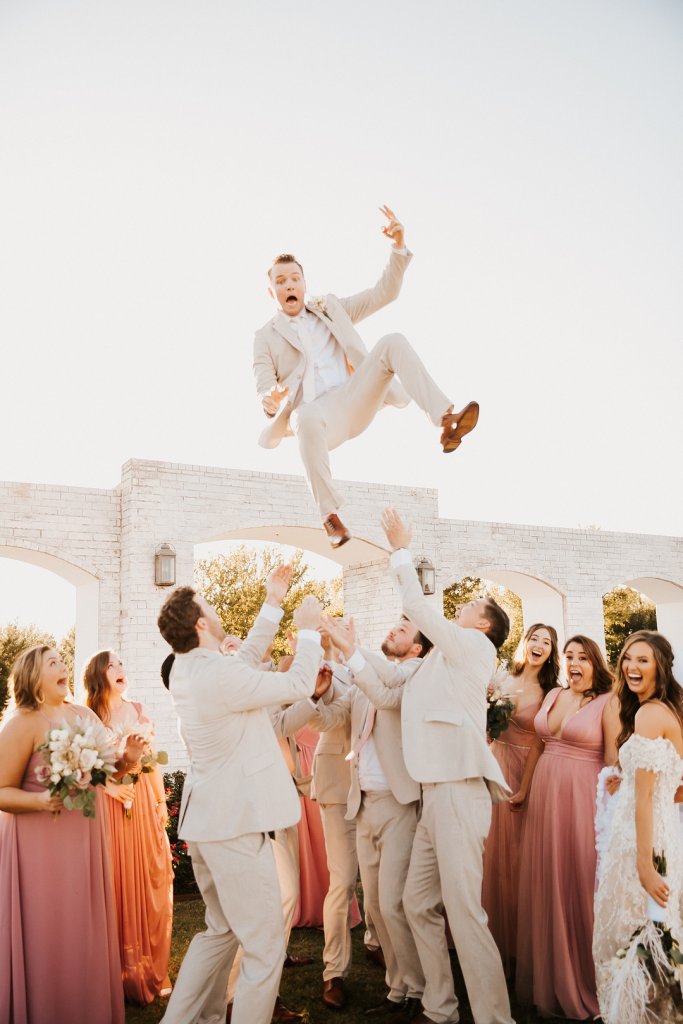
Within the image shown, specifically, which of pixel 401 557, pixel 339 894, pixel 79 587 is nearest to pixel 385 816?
pixel 339 894

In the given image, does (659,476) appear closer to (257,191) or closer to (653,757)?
(257,191)

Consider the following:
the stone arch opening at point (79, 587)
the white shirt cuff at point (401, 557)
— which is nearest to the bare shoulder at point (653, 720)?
the white shirt cuff at point (401, 557)

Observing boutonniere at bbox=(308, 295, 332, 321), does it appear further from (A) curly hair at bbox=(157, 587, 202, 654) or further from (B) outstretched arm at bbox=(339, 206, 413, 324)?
(A) curly hair at bbox=(157, 587, 202, 654)

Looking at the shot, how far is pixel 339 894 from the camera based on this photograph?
5180mm

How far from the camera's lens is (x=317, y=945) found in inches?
246

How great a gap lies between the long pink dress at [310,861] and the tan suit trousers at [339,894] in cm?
131

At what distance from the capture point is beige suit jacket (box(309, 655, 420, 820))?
4891 mm

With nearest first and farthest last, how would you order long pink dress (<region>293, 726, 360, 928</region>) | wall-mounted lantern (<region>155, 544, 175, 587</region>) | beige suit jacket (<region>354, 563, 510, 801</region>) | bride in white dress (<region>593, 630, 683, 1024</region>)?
bride in white dress (<region>593, 630, 683, 1024</region>) < beige suit jacket (<region>354, 563, 510, 801</region>) < long pink dress (<region>293, 726, 360, 928</region>) < wall-mounted lantern (<region>155, 544, 175, 587</region>)

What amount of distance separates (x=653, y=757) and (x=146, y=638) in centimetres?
748

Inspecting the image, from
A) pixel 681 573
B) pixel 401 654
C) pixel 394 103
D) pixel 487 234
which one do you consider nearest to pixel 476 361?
pixel 487 234

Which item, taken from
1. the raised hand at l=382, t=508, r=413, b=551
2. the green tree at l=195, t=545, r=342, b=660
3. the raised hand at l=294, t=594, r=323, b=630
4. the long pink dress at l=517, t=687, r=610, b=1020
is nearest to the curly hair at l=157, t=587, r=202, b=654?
the raised hand at l=294, t=594, r=323, b=630

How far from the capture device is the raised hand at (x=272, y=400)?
4.56 meters

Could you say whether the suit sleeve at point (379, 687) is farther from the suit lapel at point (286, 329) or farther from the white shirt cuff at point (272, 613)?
the suit lapel at point (286, 329)

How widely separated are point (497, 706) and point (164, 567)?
5954mm
